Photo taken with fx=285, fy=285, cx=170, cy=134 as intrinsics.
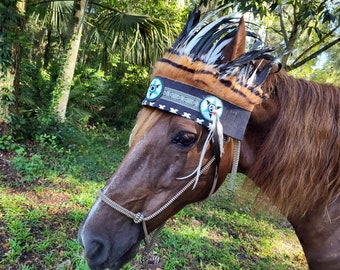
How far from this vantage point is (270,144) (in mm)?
1316

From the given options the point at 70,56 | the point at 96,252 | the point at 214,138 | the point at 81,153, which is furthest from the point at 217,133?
the point at 70,56

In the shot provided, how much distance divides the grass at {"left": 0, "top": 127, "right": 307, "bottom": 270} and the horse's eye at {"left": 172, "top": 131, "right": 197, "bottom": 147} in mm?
1161

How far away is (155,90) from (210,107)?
0.26m

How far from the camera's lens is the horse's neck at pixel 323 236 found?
139cm

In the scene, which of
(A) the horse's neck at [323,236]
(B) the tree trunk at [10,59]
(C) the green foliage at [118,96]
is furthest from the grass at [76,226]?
(C) the green foliage at [118,96]

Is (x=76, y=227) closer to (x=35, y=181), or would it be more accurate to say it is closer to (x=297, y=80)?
(x=35, y=181)

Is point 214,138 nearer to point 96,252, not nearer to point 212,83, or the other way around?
point 212,83

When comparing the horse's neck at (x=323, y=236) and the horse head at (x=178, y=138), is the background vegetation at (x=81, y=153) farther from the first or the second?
the horse head at (x=178, y=138)

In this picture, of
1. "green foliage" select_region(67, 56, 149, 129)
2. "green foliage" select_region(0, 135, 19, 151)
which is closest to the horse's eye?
"green foliage" select_region(0, 135, 19, 151)

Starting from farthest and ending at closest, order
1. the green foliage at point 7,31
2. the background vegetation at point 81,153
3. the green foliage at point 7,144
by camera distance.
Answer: the green foliage at point 7,144 < the green foliage at point 7,31 < the background vegetation at point 81,153

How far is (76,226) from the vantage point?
3.20 meters

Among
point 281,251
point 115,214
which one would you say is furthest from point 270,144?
point 281,251

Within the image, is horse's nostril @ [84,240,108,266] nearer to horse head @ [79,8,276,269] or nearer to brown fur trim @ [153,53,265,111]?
horse head @ [79,8,276,269]

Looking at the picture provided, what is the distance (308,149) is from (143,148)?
29.3 inches
